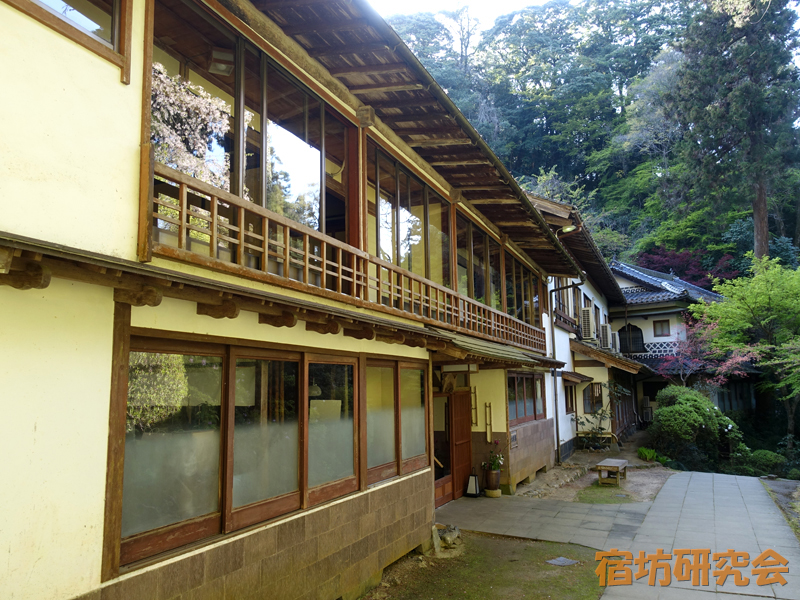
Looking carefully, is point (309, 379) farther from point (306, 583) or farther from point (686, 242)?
point (686, 242)

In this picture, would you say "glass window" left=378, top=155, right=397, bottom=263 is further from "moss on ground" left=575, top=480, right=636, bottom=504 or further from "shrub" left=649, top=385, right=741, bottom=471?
"shrub" left=649, top=385, right=741, bottom=471

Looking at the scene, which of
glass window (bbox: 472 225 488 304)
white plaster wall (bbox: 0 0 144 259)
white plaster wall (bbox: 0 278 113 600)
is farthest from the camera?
glass window (bbox: 472 225 488 304)

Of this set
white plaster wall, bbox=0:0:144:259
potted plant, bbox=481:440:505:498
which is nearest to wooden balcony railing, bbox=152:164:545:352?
white plaster wall, bbox=0:0:144:259

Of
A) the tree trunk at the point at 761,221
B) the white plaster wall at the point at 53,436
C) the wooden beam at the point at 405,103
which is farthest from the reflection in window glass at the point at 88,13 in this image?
the tree trunk at the point at 761,221

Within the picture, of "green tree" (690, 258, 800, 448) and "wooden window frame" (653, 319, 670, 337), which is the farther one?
"wooden window frame" (653, 319, 670, 337)

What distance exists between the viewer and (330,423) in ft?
21.5

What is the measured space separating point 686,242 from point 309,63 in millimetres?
35304

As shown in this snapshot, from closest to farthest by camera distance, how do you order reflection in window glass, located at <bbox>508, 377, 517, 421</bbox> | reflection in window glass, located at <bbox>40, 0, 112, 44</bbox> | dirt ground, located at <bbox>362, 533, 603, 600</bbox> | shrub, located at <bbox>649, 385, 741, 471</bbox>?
reflection in window glass, located at <bbox>40, 0, 112, 44</bbox> < dirt ground, located at <bbox>362, 533, 603, 600</bbox> < reflection in window glass, located at <bbox>508, 377, 517, 421</bbox> < shrub, located at <bbox>649, 385, 741, 471</bbox>

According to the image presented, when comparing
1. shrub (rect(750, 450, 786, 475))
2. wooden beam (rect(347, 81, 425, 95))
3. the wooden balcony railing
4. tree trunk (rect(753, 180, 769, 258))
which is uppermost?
tree trunk (rect(753, 180, 769, 258))

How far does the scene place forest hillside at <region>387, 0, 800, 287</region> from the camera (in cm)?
2548

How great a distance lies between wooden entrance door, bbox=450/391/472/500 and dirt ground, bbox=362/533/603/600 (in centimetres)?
300

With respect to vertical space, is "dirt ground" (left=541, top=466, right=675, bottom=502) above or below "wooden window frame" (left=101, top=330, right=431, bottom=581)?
below

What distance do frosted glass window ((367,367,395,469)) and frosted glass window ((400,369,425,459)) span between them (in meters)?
0.36

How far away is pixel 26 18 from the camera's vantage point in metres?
3.48
